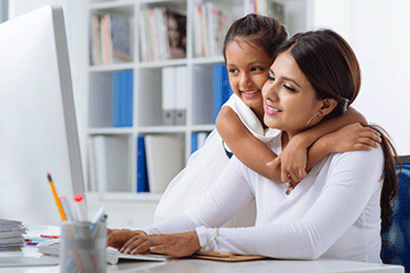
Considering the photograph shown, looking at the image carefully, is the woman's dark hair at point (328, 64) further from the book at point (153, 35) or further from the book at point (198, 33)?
the book at point (153, 35)

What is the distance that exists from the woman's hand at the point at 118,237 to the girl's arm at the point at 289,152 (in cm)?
38

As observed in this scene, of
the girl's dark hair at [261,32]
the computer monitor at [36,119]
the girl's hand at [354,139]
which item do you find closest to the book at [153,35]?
the girl's dark hair at [261,32]

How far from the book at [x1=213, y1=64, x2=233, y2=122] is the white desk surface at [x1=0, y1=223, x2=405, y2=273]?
1965 millimetres

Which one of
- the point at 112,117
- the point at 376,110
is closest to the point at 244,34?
the point at 376,110

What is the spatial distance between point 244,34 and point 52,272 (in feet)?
2.90

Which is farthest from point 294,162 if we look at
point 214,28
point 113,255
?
point 214,28

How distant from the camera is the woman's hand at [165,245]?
0.99 metres

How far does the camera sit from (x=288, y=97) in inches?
47.0

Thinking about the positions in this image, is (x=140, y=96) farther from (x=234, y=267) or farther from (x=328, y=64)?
(x=234, y=267)

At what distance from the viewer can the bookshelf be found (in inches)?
119

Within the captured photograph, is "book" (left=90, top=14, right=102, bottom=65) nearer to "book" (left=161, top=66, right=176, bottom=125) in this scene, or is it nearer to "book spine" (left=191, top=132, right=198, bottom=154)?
"book" (left=161, top=66, right=176, bottom=125)

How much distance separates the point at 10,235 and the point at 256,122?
0.73 m

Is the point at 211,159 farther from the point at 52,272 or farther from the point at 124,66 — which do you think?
the point at 124,66

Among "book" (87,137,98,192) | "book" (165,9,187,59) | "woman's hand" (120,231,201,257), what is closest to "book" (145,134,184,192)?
"book" (87,137,98,192)
